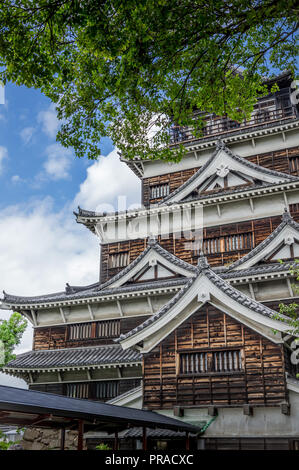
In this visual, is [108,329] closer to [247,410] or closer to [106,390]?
[106,390]

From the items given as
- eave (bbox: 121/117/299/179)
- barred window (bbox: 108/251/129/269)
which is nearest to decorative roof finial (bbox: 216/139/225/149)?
eave (bbox: 121/117/299/179)

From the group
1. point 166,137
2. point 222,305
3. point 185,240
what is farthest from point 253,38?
point 185,240

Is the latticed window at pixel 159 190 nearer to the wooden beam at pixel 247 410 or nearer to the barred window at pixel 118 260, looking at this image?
the barred window at pixel 118 260

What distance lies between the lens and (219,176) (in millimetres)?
24672

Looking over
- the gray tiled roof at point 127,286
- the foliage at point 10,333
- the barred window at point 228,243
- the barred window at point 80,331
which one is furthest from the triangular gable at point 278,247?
the foliage at point 10,333

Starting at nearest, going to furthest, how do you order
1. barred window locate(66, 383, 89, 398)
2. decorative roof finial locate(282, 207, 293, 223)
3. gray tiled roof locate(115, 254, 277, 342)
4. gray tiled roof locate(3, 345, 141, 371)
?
gray tiled roof locate(115, 254, 277, 342)
gray tiled roof locate(3, 345, 141, 371)
decorative roof finial locate(282, 207, 293, 223)
barred window locate(66, 383, 89, 398)

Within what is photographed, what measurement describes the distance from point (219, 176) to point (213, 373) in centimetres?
1236

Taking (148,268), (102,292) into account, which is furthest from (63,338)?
(148,268)

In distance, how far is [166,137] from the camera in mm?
12430

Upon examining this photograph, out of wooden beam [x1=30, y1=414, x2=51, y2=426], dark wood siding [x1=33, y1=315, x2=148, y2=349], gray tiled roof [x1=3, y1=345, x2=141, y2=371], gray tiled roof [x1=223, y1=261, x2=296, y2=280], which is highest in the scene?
gray tiled roof [x1=223, y1=261, x2=296, y2=280]

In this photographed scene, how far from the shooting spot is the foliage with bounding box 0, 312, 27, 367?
37.9 meters

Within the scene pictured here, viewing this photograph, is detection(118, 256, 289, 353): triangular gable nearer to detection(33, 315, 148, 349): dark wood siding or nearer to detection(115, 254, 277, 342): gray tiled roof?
detection(115, 254, 277, 342): gray tiled roof

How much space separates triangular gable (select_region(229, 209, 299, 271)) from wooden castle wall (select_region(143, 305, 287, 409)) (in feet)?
17.7

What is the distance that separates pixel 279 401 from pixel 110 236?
14.6m
